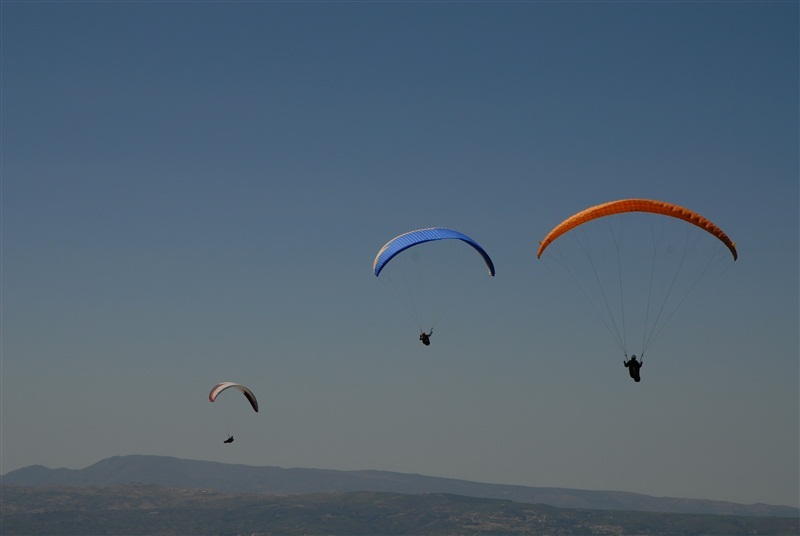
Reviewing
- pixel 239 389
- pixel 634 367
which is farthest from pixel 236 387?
pixel 634 367

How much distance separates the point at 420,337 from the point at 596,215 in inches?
756

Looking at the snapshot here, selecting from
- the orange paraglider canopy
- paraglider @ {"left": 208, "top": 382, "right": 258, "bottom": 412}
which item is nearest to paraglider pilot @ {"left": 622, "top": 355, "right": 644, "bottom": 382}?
the orange paraglider canopy

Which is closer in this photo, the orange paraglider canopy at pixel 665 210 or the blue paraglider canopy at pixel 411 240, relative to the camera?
the orange paraglider canopy at pixel 665 210

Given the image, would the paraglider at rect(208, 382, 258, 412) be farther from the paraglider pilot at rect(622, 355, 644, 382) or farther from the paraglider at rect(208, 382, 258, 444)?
the paraglider pilot at rect(622, 355, 644, 382)

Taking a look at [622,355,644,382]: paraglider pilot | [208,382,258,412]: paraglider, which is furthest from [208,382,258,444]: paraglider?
[622,355,644,382]: paraglider pilot

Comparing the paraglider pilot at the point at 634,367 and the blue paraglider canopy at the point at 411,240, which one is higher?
the blue paraglider canopy at the point at 411,240

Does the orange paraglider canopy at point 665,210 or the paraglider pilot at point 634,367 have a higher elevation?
the orange paraglider canopy at point 665,210

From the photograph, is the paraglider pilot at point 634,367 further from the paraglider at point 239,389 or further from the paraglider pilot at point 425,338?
the paraglider at point 239,389

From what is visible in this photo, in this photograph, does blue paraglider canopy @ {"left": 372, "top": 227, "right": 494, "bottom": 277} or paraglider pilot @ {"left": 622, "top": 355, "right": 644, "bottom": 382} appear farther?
blue paraglider canopy @ {"left": 372, "top": 227, "right": 494, "bottom": 277}

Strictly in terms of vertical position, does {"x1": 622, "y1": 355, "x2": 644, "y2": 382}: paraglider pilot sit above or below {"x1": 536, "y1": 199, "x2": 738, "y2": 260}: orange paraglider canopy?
below

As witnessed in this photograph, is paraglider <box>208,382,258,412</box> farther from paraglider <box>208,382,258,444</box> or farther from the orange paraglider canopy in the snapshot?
the orange paraglider canopy

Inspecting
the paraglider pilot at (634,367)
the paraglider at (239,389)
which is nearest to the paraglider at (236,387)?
the paraglider at (239,389)

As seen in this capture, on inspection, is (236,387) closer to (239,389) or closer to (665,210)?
(239,389)

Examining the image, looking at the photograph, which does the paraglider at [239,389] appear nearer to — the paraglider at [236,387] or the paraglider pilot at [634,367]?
the paraglider at [236,387]
